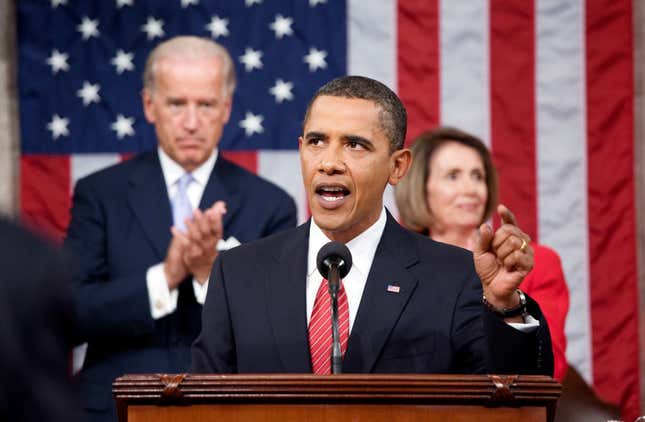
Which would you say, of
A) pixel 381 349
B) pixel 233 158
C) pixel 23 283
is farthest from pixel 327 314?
pixel 233 158

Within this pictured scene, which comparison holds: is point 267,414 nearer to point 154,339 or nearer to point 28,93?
point 154,339

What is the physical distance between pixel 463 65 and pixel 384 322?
2.52m

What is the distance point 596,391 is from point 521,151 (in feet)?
3.55

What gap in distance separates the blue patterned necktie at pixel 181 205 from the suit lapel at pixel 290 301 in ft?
5.47

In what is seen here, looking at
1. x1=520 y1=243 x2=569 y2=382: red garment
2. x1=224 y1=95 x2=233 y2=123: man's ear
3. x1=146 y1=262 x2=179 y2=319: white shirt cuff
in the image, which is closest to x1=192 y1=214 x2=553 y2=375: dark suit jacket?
x1=520 y1=243 x2=569 y2=382: red garment

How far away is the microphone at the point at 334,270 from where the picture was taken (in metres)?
2.27

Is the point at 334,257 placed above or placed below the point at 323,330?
above

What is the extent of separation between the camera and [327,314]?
2.62m

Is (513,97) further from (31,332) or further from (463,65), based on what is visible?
(31,332)

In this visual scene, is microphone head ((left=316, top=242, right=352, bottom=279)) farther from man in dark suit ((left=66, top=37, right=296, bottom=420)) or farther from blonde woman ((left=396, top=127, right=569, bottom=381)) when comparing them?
blonde woman ((left=396, top=127, right=569, bottom=381))

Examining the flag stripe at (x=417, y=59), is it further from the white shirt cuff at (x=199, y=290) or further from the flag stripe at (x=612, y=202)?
the white shirt cuff at (x=199, y=290)

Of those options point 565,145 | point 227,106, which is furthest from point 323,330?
point 565,145

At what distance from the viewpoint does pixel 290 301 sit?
265cm

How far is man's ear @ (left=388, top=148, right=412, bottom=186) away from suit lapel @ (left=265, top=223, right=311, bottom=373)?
0.27 meters
